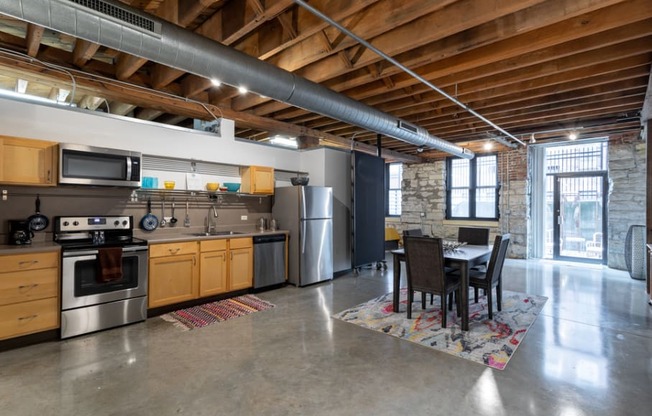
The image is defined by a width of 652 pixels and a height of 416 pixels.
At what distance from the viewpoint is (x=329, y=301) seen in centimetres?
448

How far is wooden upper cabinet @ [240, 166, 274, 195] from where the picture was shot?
5.13m

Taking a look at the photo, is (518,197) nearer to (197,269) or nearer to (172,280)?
(197,269)

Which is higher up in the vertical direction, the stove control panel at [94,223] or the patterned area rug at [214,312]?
the stove control panel at [94,223]

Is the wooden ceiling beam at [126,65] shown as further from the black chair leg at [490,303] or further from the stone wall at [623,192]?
the stone wall at [623,192]

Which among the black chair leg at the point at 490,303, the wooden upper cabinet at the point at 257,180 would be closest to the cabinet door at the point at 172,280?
the wooden upper cabinet at the point at 257,180

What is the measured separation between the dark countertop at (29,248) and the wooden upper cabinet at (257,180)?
2.51 meters

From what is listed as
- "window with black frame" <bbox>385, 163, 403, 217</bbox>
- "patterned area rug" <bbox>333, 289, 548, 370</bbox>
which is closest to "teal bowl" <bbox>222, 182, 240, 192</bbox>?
"patterned area rug" <bbox>333, 289, 548, 370</bbox>

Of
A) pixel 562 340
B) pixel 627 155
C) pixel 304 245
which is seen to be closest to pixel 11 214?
pixel 304 245

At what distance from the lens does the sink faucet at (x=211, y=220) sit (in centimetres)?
486

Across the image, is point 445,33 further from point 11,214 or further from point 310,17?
point 11,214

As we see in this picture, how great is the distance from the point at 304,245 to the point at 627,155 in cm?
649

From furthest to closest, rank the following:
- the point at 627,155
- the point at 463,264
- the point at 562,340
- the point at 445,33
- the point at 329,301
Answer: the point at 627,155 → the point at 329,301 → the point at 463,264 → the point at 562,340 → the point at 445,33

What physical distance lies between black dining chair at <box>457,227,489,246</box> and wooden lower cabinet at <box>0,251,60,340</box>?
5159mm

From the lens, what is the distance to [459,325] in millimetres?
3564
